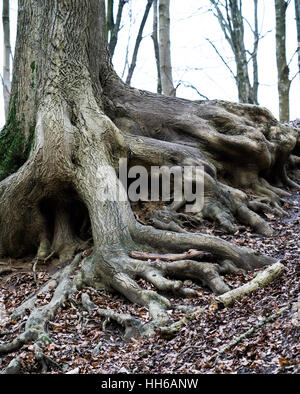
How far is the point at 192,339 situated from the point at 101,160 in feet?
13.0

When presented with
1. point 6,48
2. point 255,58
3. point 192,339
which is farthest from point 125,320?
point 255,58

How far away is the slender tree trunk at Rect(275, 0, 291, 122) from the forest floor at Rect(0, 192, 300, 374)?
932 centimetres

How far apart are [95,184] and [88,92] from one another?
2118 millimetres

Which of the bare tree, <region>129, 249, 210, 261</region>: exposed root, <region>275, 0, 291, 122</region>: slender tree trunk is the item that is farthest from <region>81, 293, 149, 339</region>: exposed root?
<region>275, 0, 291, 122</region>: slender tree trunk

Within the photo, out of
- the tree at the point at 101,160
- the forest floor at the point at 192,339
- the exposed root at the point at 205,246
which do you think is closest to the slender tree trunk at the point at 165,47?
the tree at the point at 101,160

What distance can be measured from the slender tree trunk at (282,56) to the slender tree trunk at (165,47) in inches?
141

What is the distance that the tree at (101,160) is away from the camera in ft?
21.5

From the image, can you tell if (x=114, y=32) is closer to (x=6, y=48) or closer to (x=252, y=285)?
(x=6, y=48)

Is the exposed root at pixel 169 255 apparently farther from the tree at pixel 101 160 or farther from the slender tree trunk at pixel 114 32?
the slender tree trunk at pixel 114 32

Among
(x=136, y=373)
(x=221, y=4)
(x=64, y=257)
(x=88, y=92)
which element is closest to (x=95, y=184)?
(x=64, y=257)

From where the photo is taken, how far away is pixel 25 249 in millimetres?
8523

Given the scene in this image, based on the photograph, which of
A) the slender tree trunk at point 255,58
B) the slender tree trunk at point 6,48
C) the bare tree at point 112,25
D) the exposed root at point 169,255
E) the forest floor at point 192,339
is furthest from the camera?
the slender tree trunk at point 255,58

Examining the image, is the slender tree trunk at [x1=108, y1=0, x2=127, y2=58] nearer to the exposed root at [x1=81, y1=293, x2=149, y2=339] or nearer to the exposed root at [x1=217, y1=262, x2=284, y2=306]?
the exposed root at [x1=81, y1=293, x2=149, y2=339]

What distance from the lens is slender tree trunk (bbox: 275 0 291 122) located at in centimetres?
1490
